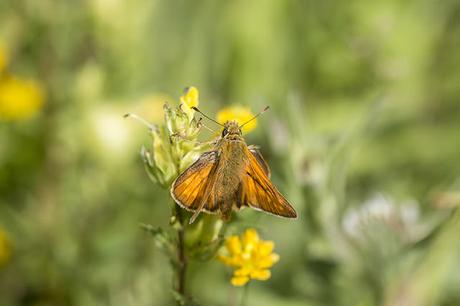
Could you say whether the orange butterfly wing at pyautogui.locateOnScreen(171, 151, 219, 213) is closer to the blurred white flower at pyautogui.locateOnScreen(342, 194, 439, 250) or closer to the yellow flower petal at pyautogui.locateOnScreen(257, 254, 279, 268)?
the yellow flower petal at pyautogui.locateOnScreen(257, 254, 279, 268)

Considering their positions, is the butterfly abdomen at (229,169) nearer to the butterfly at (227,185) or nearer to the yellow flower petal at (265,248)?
the butterfly at (227,185)

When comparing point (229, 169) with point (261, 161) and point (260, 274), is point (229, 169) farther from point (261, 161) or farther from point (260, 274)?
point (260, 274)

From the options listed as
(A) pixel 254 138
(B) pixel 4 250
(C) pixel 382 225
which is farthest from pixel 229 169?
(A) pixel 254 138

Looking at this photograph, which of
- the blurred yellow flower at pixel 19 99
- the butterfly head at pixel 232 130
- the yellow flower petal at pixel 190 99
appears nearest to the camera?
the yellow flower petal at pixel 190 99

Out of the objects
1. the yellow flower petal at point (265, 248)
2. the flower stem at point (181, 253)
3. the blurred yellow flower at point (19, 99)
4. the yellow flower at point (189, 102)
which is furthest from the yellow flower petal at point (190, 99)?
the blurred yellow flower at point (19, 99)

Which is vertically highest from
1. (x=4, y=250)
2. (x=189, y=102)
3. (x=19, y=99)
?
(x=19, y=99)

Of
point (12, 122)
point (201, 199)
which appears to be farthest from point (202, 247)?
point (12, 122)
